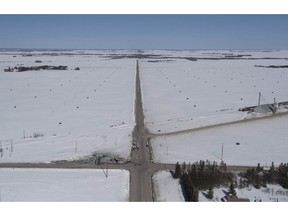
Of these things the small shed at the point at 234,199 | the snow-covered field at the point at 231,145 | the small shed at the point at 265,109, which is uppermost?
the small shed at the point at 265,109

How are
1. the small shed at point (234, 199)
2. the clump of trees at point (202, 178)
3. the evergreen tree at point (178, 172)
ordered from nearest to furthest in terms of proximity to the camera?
the small shed at point (234, 199) → the clump of trees at point (202, 178) → the evergreen tree at point (178, 172)

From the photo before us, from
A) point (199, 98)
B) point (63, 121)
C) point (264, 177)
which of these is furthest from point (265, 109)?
point (63, 121)

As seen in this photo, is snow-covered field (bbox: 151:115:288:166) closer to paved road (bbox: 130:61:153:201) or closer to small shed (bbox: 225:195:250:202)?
paved road (bbox: 130:61:153:201)

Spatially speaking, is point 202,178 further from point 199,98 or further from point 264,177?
point 199,98

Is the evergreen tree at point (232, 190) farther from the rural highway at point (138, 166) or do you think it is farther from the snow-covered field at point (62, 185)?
the snow-covered field at point (62, 185)

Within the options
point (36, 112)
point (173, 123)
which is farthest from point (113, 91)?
point (173, 123)

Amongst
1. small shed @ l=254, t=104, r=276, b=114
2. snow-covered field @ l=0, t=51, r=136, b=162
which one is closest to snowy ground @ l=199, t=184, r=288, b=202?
snow-covered field @ l=0, t=51, r=136, b=162

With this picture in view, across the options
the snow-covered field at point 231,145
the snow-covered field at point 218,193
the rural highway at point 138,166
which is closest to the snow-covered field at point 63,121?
the rural highway at point 138,166
